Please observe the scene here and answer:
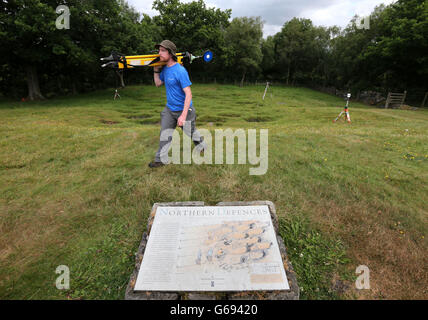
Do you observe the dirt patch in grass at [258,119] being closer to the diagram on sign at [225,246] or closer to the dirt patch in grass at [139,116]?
the dirt patch in grass at [139,116]

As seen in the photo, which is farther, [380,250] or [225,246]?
[380,250]

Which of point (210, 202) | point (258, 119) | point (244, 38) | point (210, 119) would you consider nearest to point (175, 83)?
point (210, 202)

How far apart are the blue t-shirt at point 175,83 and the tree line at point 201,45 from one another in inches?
723

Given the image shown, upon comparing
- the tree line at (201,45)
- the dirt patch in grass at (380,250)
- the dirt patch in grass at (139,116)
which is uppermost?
the tree line at (201,45)

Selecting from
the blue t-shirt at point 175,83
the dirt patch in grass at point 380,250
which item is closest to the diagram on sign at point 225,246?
the dirt patch in grass at point 380,250

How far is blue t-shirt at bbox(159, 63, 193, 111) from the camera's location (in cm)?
440

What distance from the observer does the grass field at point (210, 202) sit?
2.90 m

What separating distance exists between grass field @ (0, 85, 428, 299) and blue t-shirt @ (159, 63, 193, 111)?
5.05 ft

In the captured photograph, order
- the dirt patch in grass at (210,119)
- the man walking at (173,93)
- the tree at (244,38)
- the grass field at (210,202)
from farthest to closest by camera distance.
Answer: the tree at (244,38) < the dirt patch in grass at (210,119) < the man walking at (173,93) < the grass field at (210,202)

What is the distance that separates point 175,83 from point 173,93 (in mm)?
228

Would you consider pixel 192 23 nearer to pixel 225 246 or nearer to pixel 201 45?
pixel 201 45

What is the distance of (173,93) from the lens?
4.67 m

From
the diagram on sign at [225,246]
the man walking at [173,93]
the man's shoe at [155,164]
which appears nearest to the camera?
the diagram on sign at [225,246]

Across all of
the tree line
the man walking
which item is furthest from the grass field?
the tree line
